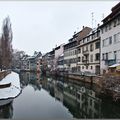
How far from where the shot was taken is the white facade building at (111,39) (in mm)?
36906

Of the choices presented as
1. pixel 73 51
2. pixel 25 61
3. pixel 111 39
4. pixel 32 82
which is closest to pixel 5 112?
pixel 111 39

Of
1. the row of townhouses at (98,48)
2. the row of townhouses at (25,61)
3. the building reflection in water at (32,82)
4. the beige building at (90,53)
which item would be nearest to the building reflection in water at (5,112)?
the row of townhouses at (98,48)

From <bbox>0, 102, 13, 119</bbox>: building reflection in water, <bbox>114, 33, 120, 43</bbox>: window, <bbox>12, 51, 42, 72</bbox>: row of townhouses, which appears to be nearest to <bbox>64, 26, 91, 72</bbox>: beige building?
<bbox>114, 33, 120, 43</bbox>: window

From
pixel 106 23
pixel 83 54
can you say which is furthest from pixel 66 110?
pixel 83 54

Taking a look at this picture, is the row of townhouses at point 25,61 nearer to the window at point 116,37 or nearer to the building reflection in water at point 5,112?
the window at point 116,37

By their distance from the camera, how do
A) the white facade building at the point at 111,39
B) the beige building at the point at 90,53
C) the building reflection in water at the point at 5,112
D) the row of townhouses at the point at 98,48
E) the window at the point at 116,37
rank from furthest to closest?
1. the beige building at the point at 90,53
2. the row of townhouses at the point at 98,48
3. the white facade building at the point at 111,39
4. the window at the point at 116,37
5. the building reflection in water at the point at 5,112

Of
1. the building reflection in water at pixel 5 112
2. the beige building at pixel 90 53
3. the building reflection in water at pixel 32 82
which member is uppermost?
the beige building at pixel 90 53

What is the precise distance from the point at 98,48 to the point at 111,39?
25.5ft

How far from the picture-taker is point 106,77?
23.8 m

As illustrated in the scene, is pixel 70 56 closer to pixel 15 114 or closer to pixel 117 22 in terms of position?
pixel 117 22

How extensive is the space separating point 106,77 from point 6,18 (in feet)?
117

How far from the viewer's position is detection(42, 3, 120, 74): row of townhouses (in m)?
37.7

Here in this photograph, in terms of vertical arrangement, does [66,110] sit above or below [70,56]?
below

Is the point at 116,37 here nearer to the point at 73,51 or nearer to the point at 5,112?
the point at 5,112
